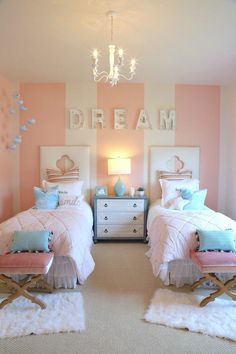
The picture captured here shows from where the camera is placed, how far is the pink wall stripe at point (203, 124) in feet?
15.9

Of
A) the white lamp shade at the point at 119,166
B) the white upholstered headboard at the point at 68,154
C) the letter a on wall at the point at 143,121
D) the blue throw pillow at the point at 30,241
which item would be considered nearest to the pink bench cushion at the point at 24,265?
the blue throw pillow at the point at 30,241

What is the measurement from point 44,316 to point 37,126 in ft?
10.6

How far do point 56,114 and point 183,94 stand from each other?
85.0 inches

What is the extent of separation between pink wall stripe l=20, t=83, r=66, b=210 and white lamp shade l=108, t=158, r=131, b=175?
96cm

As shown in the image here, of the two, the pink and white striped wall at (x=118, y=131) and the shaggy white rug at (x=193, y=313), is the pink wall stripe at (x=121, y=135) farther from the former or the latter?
the shaggy white rug at (x=193, y=313)

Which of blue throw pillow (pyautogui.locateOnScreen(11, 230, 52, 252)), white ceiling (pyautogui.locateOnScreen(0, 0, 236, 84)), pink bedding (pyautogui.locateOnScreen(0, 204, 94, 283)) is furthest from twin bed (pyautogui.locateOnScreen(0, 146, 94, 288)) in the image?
white ceiling (pyautogui.locateOnScreen(0, 0, 236, 84))

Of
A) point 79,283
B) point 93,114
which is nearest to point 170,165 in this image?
point 93,114

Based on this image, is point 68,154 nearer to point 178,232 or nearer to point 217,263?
point 178,232

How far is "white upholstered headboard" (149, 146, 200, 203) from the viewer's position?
4.82 m

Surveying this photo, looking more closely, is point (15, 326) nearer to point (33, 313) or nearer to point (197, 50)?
point (33, 313)

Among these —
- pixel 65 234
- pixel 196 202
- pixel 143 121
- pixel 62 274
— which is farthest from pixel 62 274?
pixel 143 121

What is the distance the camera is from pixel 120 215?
4.50 metres

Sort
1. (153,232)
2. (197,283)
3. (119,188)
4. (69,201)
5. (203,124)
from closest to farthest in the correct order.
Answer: (197,283), (153,232), (69,201), (119,188), (203,124)

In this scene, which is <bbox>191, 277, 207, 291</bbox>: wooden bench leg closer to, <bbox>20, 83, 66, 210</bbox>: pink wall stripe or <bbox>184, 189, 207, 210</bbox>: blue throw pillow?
<bbox>184, 189, 207, 210</bbox>: blue throw pillow
